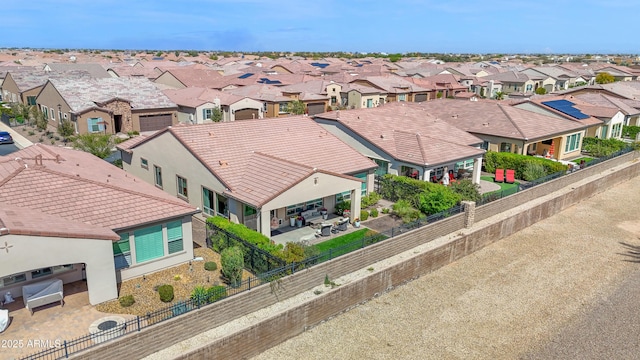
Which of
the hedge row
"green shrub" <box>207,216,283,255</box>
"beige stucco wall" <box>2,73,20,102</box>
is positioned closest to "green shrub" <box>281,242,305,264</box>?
"green shrub" <box>207,216,283,255</box>

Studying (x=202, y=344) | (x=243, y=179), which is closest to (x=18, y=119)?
(x=243, y=179)

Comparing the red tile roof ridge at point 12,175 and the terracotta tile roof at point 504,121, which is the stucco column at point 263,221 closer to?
the red tile roof ridge at point 12,175

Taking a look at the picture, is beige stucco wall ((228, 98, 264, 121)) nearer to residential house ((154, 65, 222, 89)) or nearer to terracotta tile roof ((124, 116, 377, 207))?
residential house ((154, 65, 222, 89))

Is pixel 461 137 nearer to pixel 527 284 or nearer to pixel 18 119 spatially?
pixel 527 284

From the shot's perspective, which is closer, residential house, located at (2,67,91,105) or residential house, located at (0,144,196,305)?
residential house, located at (0,144,196,305)

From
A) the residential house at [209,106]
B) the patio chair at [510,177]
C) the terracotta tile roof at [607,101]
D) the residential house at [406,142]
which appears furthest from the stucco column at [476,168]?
the residential house at [209,106]

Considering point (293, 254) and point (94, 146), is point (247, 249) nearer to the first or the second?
point (293, 254)
